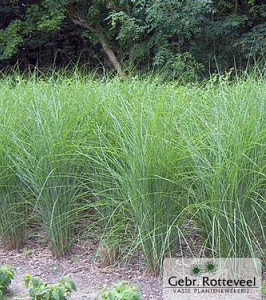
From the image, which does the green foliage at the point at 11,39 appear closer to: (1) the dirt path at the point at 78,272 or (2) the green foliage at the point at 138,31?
(2) the green foliage at the point at 138,31

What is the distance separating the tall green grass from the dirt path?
0.11m

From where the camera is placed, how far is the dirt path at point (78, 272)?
2844mm

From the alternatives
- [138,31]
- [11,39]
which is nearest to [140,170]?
[138,31]

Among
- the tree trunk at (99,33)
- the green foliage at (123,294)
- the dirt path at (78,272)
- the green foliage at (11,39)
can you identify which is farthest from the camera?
the tree trunk at (99,33)

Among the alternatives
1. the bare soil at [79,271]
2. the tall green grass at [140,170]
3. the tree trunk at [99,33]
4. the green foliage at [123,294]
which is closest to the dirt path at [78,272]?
the bare soil at [79,271]

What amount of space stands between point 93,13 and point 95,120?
795cm

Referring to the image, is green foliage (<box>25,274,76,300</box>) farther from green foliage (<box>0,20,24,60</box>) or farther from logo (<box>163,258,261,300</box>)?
green foliage (<box>0,20,24,60</box>)

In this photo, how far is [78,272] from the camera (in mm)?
3129

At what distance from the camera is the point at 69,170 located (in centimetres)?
326

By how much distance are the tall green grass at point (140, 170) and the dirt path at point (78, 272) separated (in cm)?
11

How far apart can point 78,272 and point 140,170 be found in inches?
33.0

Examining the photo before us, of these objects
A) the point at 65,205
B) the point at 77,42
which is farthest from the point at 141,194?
the point at 77,42

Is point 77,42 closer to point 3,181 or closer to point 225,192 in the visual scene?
point 3,181

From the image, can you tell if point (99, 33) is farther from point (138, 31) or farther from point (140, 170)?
point (140, 170)
